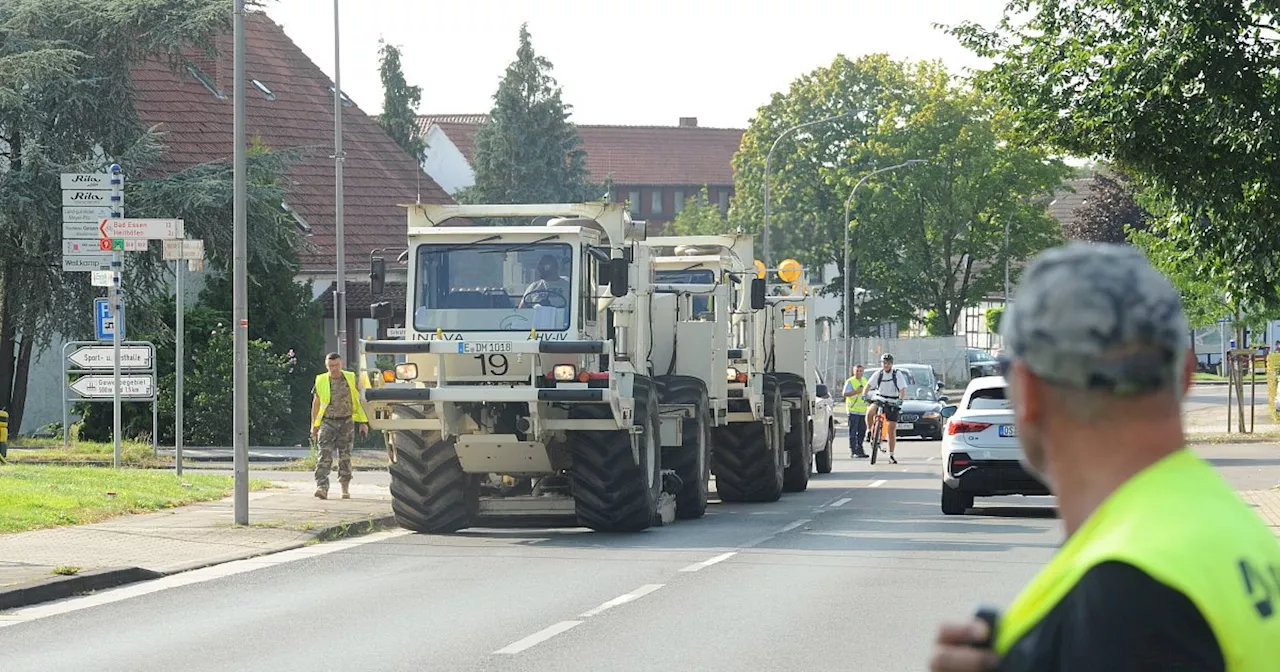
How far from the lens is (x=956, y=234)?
81000 mm

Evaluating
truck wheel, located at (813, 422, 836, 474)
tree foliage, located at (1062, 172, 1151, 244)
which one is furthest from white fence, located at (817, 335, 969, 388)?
truck wheel, located at (813, 422, 836, 474)

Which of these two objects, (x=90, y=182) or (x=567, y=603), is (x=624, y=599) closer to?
(x=567, y=603)

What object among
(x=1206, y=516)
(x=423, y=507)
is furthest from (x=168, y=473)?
(x=1206, y=516)

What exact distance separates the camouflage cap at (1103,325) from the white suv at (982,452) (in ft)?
59.6

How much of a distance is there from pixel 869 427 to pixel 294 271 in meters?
11.7

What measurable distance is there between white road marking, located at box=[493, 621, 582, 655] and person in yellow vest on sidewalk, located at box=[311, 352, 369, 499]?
1118 cm

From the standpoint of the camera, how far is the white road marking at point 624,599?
12.7 m

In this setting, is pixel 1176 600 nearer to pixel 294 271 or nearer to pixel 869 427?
pixel 869 427

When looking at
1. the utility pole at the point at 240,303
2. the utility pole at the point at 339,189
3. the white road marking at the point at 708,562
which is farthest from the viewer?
the utility pole at the point at 339,189

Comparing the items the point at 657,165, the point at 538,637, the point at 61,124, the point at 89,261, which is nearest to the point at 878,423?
the point at 61,124

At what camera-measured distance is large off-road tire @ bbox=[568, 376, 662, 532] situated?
1842 cm

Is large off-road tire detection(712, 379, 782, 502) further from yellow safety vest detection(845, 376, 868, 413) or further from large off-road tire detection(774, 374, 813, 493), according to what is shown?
yellow safety vest detection(845, 376, 868, 413)

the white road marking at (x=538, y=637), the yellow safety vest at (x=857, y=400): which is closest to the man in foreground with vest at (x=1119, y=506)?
the white road marking at (x=538, y=637)

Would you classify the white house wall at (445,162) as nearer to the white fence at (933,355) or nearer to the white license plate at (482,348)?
the white fence at (933,355)
